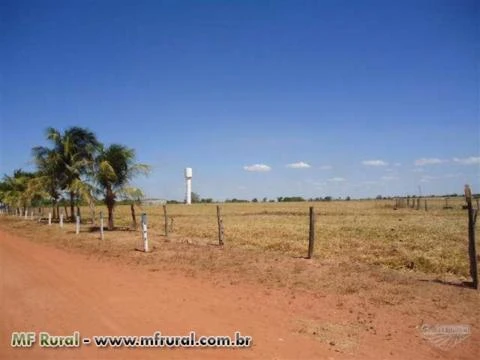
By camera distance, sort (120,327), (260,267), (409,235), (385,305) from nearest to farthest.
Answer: (120,327) < (385,305) < (260,267) < (409,235)

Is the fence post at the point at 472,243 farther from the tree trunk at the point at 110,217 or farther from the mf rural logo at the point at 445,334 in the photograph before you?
the tree trunk at the point at 110,217

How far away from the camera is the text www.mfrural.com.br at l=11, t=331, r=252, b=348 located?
6.65m

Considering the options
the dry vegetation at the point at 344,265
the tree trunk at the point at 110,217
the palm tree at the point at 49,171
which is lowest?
the dry vegetation at the point at 344,265

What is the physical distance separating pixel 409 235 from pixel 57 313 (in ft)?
60.9

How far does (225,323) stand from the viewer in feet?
25.1

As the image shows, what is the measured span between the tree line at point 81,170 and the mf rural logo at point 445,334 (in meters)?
22.7

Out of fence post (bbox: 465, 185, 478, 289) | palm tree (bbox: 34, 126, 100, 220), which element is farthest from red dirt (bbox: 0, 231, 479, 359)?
palm tree (bbox: 34, 126, 100, 220)

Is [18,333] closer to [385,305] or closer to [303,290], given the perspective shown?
[303,290]

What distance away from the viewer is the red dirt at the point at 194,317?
255 inches

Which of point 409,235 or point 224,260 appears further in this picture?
point 409,235

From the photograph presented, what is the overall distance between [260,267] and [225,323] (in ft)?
18.5

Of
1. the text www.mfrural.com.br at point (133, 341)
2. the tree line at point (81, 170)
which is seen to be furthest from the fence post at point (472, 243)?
the tree line at point (81, 170)

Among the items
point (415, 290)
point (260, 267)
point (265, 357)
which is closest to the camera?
point (265, 357)

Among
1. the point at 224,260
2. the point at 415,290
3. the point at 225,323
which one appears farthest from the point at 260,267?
the point at 225,323
